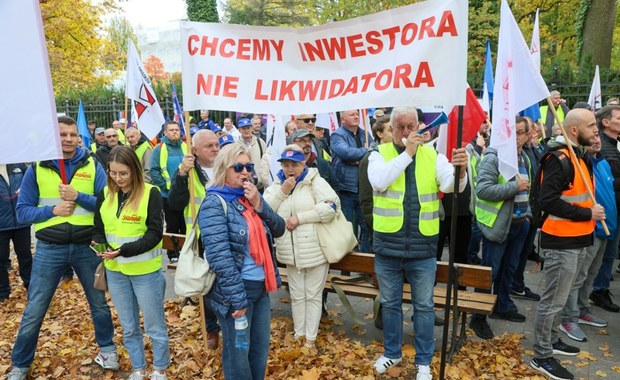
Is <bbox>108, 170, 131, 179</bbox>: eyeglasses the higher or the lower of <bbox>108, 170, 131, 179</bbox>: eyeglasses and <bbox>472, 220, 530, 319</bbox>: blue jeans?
the higher

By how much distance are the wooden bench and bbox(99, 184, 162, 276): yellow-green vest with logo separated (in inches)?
73.7

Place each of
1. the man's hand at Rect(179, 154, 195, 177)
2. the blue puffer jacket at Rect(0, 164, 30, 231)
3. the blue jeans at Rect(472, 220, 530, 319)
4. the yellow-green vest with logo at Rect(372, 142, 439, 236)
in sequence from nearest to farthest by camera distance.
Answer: the yellow-green vest with logo at Rect(372, 142, 439, 236) < the man's hand at Rect(179, 154, 195, 177) < the blue jeans at Rect(472, 220, 530, 319) < the blue puffer jacket at Rect(0, 164, 30, 231)

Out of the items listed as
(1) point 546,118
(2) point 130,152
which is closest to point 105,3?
(1) point 546,118

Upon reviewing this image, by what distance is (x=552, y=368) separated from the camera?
436 centimetres

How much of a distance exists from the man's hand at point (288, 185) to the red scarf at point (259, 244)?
3.93ft

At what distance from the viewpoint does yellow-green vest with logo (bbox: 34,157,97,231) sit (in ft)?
14.2

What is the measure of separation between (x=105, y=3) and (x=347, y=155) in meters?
23.9

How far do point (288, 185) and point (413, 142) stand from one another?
4.44ft

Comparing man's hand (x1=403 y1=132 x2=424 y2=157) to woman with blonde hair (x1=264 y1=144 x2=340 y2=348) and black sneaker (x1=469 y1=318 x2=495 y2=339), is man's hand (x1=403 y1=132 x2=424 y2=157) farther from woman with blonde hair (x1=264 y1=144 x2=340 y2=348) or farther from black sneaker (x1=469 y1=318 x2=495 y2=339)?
black sneaker (x1=469 y1=318 x2=495 y2=339)

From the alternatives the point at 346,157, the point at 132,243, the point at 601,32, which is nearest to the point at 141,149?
the point at 346,157

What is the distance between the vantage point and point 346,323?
5648 mm

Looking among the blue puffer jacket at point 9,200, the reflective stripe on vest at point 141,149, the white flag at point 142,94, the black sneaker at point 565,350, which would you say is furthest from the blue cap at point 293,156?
the reflective stripe on vest at point 141,149

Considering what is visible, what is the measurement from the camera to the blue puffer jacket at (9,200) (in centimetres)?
641

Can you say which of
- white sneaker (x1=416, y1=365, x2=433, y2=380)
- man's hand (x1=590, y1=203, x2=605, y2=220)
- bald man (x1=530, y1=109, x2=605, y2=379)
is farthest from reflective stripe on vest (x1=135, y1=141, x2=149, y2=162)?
man's hand (x1=590, y1=203, x2=605, y2=220)
